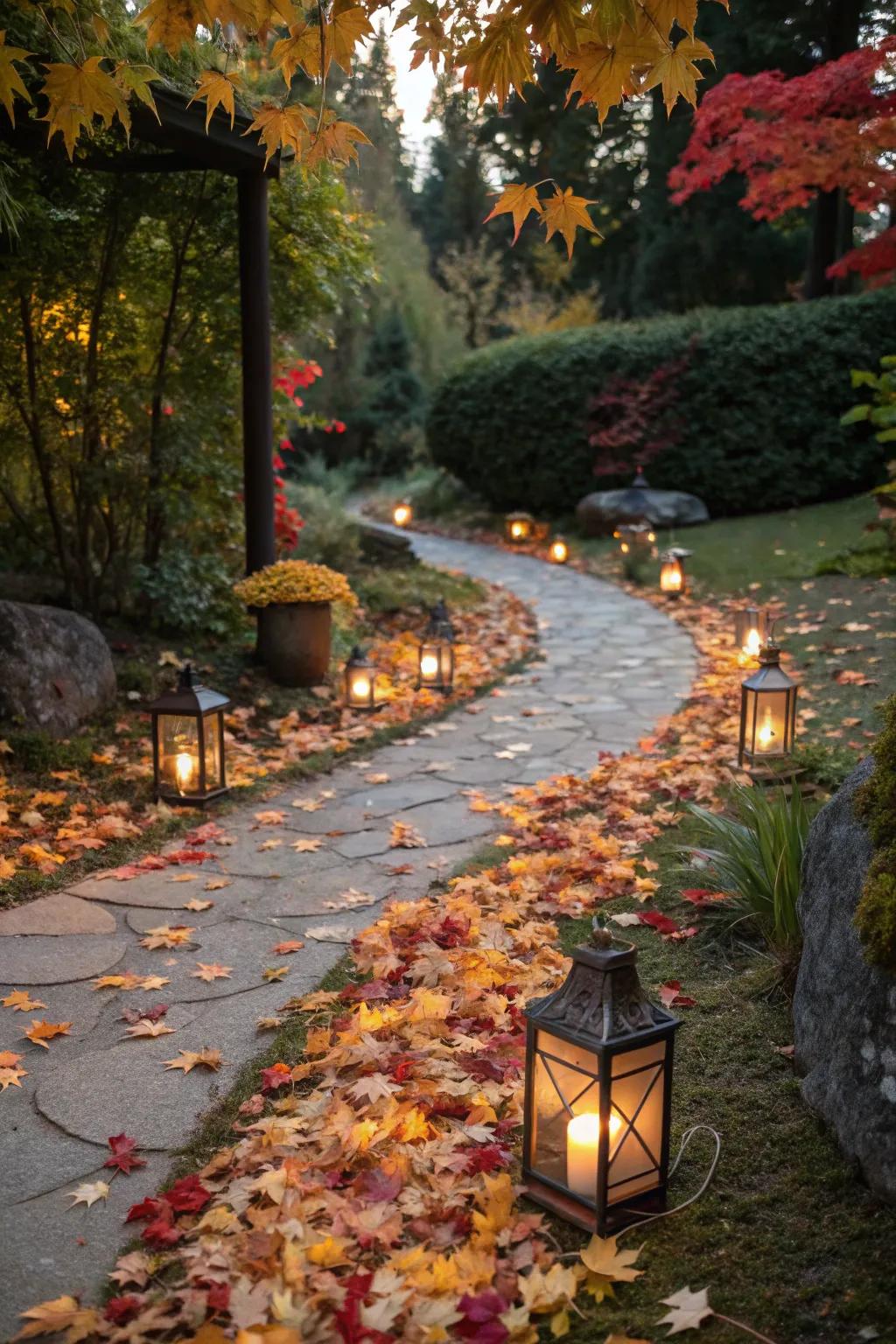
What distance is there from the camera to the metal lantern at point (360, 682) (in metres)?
6.87

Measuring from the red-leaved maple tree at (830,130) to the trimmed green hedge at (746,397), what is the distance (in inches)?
91.5

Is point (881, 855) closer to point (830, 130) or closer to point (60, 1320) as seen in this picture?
point (60, 1320)

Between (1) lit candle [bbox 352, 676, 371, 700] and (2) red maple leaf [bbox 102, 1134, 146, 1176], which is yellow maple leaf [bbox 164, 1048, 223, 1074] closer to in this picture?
(2) red maple leaf [bbox 102, 1134, 146, 1176]

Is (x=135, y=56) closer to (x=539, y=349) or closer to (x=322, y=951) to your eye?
(x=322, y=951)

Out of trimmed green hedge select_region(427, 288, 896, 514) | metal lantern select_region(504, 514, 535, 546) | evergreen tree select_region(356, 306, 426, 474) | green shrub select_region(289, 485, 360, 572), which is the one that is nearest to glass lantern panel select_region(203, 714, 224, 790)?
green shrub select_region(289, 485, 360, 572)

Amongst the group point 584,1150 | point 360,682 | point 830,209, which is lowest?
point 584,1150

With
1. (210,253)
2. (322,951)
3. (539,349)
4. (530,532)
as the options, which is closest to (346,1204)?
(322,951)

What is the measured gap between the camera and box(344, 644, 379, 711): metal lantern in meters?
6.87

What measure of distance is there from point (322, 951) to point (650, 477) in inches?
471

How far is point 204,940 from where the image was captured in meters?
3.95

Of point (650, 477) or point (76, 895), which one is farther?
point (650, 477)

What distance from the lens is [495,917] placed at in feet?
13.0

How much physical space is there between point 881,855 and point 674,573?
8.30 meters

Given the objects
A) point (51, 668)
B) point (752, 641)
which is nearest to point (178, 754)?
point (51, 668)
